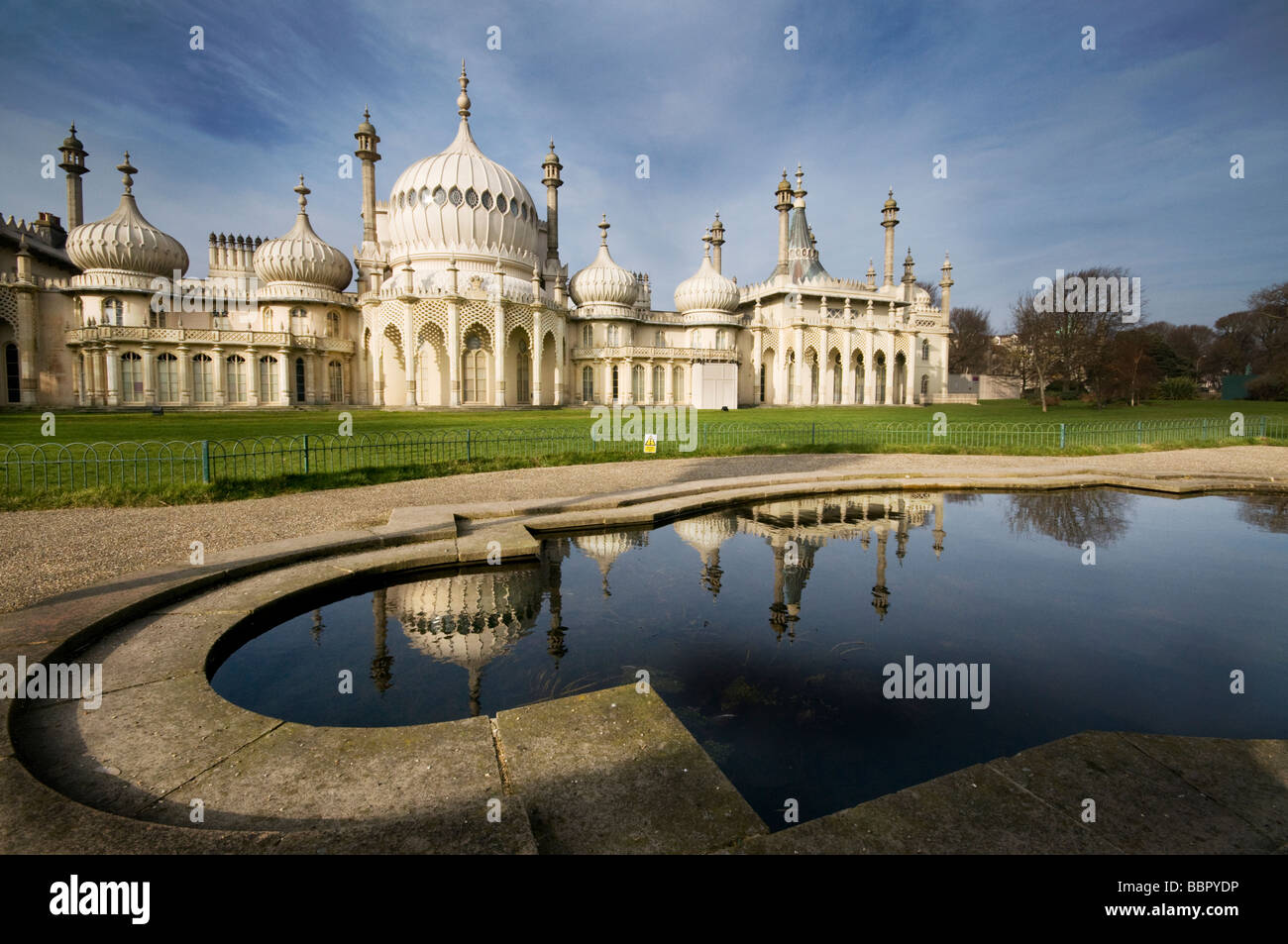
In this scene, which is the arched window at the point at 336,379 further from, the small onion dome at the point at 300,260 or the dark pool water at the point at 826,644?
the dark pool water at the point at 826,644

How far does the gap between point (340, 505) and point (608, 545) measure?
171 inches

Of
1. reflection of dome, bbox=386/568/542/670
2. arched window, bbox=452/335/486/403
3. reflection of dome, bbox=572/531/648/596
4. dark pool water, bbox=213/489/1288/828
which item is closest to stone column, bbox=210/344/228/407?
arched window, bbox=452/335/486/403

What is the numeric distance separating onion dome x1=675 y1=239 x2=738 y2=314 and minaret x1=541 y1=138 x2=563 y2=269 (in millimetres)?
9626

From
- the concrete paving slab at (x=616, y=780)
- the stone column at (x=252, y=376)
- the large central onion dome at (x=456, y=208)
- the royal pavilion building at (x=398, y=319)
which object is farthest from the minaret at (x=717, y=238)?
the concrete paving slab at (x=616, y=780)

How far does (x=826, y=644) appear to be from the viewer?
454 centimetres

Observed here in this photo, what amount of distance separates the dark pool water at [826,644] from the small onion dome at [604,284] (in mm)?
35818

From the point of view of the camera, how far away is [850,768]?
120 inches

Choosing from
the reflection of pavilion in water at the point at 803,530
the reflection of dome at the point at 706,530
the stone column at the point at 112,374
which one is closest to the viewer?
the reflection of pavilion in water at the point at 803,530

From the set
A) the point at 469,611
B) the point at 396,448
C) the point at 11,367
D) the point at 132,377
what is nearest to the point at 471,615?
the point at 469,611

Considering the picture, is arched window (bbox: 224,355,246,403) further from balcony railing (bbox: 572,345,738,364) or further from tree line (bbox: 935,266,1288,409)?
tree line (bbox: 935,266,1288,409)

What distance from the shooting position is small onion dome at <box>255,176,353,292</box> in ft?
120

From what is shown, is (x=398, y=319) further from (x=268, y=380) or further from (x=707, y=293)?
(x=707, y=293)

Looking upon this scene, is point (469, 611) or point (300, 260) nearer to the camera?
point (469, 611)

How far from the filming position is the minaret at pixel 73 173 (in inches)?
1534
